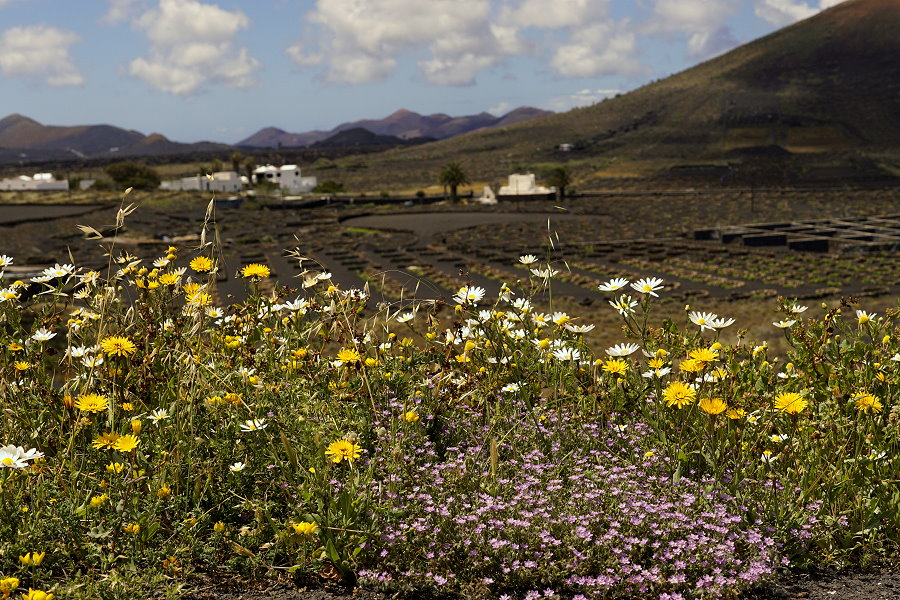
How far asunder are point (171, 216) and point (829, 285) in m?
49.6

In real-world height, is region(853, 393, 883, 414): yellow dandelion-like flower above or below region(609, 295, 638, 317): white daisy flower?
below

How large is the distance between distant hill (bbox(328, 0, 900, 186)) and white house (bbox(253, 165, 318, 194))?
13.6 metres

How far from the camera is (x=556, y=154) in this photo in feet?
409

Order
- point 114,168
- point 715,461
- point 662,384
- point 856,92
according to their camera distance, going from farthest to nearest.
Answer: point 856,92 < point 114,168 < point 662,384 < point 715,461

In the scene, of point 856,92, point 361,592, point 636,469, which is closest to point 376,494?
point 361,592

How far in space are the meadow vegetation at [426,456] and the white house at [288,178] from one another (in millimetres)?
90843

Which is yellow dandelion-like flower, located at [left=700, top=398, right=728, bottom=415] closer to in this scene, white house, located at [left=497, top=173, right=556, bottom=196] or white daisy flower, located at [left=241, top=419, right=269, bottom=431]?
white daisy flower, located at [left=241, top=419, right=269, bottom=431]

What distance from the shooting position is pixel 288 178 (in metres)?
97.8

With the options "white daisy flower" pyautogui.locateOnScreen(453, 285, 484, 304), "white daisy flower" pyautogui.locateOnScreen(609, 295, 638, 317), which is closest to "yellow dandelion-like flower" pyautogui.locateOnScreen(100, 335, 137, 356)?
"white daisy flower" pyautogui.locateOnScreen(453, 285, 484, 304)

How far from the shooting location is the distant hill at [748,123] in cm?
10900

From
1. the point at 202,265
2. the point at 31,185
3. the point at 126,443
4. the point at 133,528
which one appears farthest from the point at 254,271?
the point at 31,185

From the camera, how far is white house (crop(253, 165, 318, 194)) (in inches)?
3748

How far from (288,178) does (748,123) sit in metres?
73.6

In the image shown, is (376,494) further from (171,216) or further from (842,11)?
(842,11)
